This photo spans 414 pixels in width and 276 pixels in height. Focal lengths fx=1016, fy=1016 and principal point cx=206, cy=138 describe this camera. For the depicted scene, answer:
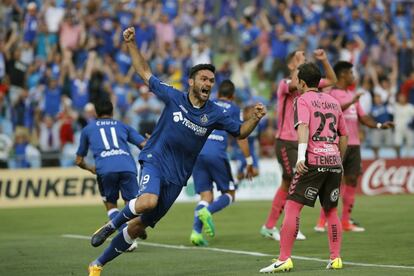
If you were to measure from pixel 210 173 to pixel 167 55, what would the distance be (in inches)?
573

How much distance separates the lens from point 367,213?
21.3 metres

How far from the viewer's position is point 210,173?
1609 cm

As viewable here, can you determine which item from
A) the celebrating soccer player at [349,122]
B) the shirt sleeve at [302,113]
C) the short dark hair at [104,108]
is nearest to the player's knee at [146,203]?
the shirt sleeve at [302,113]

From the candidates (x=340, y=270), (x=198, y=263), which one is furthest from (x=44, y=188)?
(x=340, y=270)

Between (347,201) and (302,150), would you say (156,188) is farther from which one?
(347,201)

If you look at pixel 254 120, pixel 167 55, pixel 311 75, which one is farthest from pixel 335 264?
pixel 167 55

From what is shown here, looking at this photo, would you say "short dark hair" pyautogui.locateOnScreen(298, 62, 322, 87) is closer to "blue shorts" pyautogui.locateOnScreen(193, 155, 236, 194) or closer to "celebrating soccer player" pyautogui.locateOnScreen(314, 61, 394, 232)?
"blue shorts" pyautogui.locateOnScreen(193, 155, 236, 194)

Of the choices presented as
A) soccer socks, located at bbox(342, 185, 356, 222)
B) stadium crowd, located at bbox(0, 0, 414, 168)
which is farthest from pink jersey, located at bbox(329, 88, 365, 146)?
stadium crowd, located at bbox(0, 0, 414, 168)

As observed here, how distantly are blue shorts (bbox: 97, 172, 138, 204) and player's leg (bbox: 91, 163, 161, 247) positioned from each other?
3810 mm

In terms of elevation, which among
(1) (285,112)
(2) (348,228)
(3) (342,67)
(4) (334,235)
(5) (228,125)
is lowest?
(2) (348,228)

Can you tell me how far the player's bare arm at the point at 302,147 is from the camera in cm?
1143

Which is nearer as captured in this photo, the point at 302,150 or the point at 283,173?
the point at 302,150

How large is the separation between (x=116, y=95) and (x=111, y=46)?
7.84 feet

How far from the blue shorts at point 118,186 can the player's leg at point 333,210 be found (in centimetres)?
426
